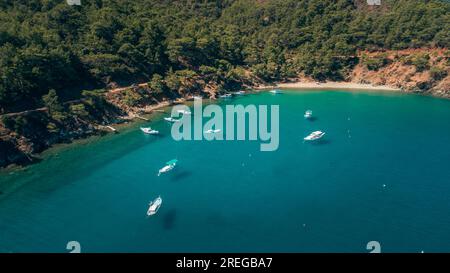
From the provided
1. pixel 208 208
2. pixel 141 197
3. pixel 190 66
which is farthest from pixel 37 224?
pixel 190 66

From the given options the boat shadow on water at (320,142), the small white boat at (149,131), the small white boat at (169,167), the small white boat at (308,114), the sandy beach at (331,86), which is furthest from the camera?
the sandy beach at (331,86)

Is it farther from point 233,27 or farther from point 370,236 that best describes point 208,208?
point 233,27

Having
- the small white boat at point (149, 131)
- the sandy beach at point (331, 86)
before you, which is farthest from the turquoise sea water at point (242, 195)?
the sandy beach at point (331, 86)

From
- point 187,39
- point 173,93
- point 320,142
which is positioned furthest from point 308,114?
point 187,39

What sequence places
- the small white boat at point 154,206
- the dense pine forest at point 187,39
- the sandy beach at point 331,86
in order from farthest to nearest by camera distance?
1. the sandy beach at point 331,86
2. the dense pine forest at point 187,39
3. the small white boat at point 154,206

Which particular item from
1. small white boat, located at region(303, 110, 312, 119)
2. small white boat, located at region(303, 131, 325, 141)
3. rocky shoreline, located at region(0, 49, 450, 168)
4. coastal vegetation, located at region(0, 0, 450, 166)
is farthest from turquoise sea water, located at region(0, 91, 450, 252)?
coastal vegetation, located at region(0, 0, 450, 166)

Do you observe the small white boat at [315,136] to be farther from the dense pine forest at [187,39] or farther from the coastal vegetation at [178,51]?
the dense pine forest at [187,39]
